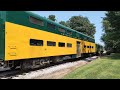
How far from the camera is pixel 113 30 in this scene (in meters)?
37.6

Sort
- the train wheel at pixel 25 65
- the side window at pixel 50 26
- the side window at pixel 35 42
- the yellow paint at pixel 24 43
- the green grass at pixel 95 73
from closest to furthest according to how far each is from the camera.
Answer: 1. the green grass at pixel 95 73
2. the yellow paint at pixel 24 43
3. the train wheel at pixel 25 65
4. the side window at pixel 35 42
5. the side window at pixel 50 26

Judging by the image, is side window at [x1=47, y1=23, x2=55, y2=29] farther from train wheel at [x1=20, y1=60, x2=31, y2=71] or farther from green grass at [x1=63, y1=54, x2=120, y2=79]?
train wheel at [x1=20, y1=60, x2=31, y2=71]

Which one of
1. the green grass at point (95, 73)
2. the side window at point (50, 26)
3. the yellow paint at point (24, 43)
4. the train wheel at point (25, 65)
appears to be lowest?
the green grass at point (95, 73)

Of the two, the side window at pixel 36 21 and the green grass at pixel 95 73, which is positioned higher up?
the side window at pixel 36 21

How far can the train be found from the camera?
12.7m

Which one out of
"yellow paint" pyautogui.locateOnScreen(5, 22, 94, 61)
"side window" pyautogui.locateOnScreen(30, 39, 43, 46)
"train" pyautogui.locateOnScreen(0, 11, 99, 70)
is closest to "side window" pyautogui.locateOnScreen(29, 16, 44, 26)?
"train" pyautogui.locateOnScreen(0, 11, 99, 70)

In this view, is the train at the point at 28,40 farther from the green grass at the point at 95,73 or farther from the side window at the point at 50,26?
the green grass at the point at 95,73

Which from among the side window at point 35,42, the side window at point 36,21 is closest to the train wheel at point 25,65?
the side window at point 35,42

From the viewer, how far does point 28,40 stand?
1525 centimetres

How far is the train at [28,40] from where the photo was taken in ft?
41.6
